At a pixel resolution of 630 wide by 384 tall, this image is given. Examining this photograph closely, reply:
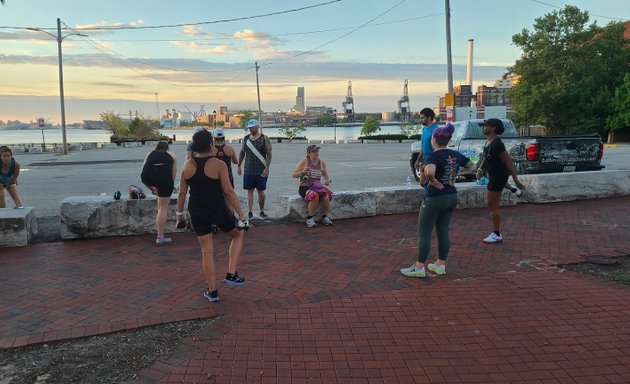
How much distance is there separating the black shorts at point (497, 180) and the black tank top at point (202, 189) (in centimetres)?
386

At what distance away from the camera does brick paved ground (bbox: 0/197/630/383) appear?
3.37 m

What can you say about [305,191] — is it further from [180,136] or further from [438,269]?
[180,136]

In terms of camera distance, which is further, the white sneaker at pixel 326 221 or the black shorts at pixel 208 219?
the white sneaker at pixel 326 221

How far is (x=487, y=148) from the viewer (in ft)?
21.2

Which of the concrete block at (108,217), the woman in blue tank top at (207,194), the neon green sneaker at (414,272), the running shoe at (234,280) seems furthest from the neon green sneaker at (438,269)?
the concrete block at (108,217)

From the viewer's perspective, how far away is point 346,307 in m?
4.38

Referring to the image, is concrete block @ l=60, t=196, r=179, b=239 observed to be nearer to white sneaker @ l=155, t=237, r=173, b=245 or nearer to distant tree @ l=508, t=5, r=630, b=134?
white sneaker @ l=155, t=237, r=173, b=245

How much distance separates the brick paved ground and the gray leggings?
32 centimetres

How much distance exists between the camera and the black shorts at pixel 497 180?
643cm

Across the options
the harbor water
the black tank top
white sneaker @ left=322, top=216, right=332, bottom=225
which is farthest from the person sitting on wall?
the harbor water

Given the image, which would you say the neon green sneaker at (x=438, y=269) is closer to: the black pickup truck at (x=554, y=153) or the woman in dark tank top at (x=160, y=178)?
the woman in dark tank top at (x=160, y=178)

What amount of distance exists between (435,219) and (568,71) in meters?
49.1

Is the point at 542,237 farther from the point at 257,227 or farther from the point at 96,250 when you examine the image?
the point at 96,250

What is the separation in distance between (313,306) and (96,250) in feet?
11.7
